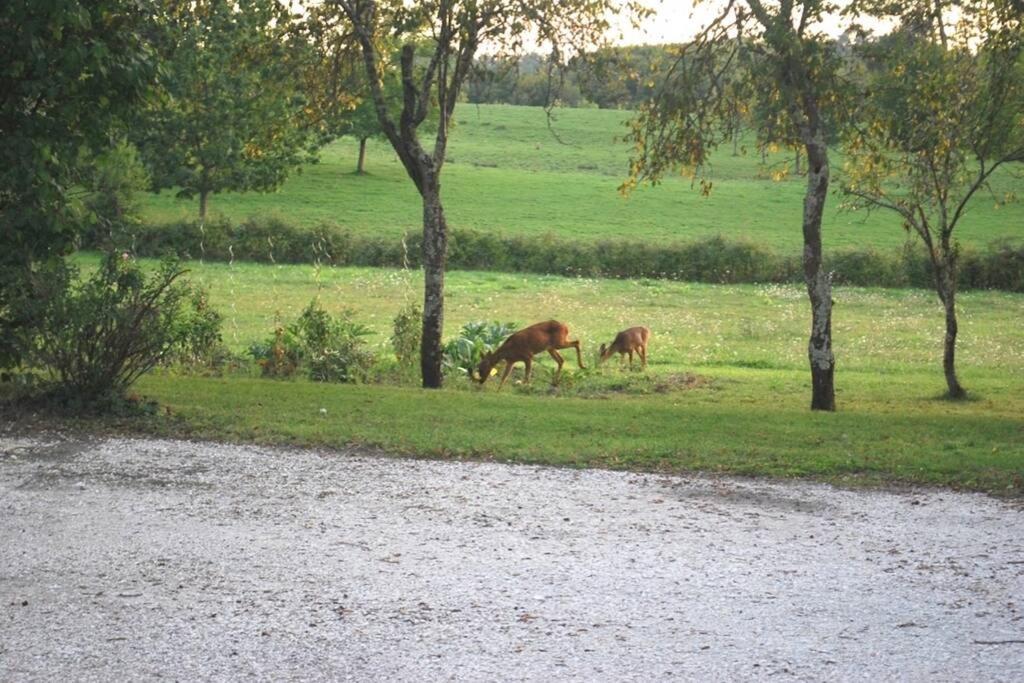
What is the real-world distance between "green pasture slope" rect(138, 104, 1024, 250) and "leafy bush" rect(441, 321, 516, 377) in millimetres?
30969

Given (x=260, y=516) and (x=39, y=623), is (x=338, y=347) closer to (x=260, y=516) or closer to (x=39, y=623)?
(x=260, y=516)

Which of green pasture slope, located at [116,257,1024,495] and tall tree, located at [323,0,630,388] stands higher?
tall tree, located at [323,0,630,388]

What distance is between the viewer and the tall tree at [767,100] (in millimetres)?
15695

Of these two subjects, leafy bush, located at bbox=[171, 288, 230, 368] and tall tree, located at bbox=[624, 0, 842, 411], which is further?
leafy bush, located at bbox=[171, 288, 230, 368]

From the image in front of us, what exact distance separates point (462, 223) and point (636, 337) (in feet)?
121

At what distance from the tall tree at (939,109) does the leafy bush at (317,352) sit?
297 inches

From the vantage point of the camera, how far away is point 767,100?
54.6 feet

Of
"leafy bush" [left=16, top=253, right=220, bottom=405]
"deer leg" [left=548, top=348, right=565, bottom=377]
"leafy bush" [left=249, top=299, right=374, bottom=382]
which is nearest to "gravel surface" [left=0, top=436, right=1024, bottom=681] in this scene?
"leafy bush" [left=16, top=253, right=220, bottom=405]

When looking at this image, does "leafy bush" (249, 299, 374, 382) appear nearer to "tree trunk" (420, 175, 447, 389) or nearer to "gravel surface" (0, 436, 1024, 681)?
"tree trunk" (420, 175, 447, 389)

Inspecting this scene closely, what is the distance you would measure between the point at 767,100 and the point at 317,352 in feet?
23.9

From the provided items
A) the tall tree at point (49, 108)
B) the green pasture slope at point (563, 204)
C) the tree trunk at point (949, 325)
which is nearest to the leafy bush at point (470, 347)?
the tree trunk at point (949, 325)

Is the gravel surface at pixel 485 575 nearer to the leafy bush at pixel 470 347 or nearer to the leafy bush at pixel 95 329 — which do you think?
the leafy bush at pixel 95 329

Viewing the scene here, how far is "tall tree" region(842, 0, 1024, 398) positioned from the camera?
16938mm

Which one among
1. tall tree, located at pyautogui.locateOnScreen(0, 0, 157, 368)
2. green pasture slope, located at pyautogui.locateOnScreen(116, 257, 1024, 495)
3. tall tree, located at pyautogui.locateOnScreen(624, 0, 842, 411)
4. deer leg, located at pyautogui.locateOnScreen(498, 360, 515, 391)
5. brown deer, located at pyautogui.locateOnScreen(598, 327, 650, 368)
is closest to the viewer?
green pasture slope, located at pyautogui.locateOnScreen(116, 257, 1024, 495)
